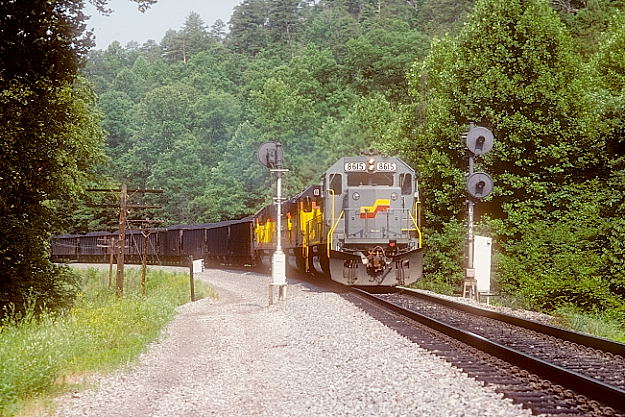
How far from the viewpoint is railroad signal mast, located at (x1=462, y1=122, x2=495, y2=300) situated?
815 inches

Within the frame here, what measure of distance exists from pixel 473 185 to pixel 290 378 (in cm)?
1249

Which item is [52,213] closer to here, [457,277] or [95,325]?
[95,325]

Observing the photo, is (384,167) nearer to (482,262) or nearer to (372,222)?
(372,222)

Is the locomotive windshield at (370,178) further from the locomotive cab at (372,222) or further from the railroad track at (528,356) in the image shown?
the railroad track at (528,356)

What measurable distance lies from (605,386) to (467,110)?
76.4ft

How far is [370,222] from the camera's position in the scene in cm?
2089

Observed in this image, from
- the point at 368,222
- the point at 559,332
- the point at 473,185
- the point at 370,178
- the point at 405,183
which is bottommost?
the point at 559,332

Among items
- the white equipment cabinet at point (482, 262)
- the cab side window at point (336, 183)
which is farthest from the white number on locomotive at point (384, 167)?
the white equipment cabinet at point (482, 262)

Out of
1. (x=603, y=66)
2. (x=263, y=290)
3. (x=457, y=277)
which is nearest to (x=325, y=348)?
(x=263, y=290)

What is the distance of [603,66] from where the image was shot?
3866 centimetres

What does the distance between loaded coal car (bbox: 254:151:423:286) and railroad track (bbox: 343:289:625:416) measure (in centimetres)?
357

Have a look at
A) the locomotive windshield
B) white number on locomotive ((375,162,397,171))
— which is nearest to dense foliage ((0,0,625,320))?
the locomotive windshield

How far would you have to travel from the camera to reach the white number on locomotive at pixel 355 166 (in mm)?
21344

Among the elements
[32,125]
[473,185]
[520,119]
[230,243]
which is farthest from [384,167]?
[230,243]
